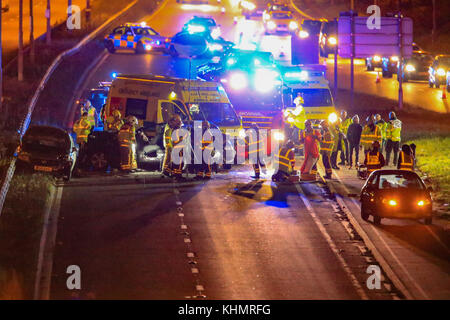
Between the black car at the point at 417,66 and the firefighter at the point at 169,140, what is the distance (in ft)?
82.7

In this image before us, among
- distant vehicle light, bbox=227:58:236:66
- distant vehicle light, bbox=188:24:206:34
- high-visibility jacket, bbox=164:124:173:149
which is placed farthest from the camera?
distant vehicle light, bbox=188:24:206:34

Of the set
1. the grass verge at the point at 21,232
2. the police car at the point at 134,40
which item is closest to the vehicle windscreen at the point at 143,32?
the police car at the point at 134,40

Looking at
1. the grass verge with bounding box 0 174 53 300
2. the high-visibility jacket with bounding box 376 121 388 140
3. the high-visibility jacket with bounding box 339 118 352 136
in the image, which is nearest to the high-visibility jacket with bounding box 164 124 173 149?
the grass verge with bounding box 0 174 53 300

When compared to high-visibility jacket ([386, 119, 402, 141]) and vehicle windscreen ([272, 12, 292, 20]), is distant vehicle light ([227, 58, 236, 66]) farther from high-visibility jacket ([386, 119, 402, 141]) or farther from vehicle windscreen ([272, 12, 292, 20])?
vehicle windscreen ([272, 12, 292, 20])

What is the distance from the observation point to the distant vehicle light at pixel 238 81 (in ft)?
89.6

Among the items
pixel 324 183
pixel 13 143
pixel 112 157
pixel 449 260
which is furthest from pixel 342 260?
pixel 13 143

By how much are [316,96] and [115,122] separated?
8.76 metres

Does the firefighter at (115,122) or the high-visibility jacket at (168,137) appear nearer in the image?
the high-visibility jacket at (168,137)

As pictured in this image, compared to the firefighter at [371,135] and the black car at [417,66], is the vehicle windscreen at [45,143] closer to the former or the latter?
the firefighter at [371,135]

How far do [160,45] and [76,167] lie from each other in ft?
70.7

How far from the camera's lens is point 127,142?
73.0 feet

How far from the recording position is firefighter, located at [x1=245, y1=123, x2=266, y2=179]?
74.3 feet

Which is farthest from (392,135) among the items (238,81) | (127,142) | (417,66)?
(417,66)

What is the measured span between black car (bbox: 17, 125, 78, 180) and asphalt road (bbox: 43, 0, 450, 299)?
1.58 ft
